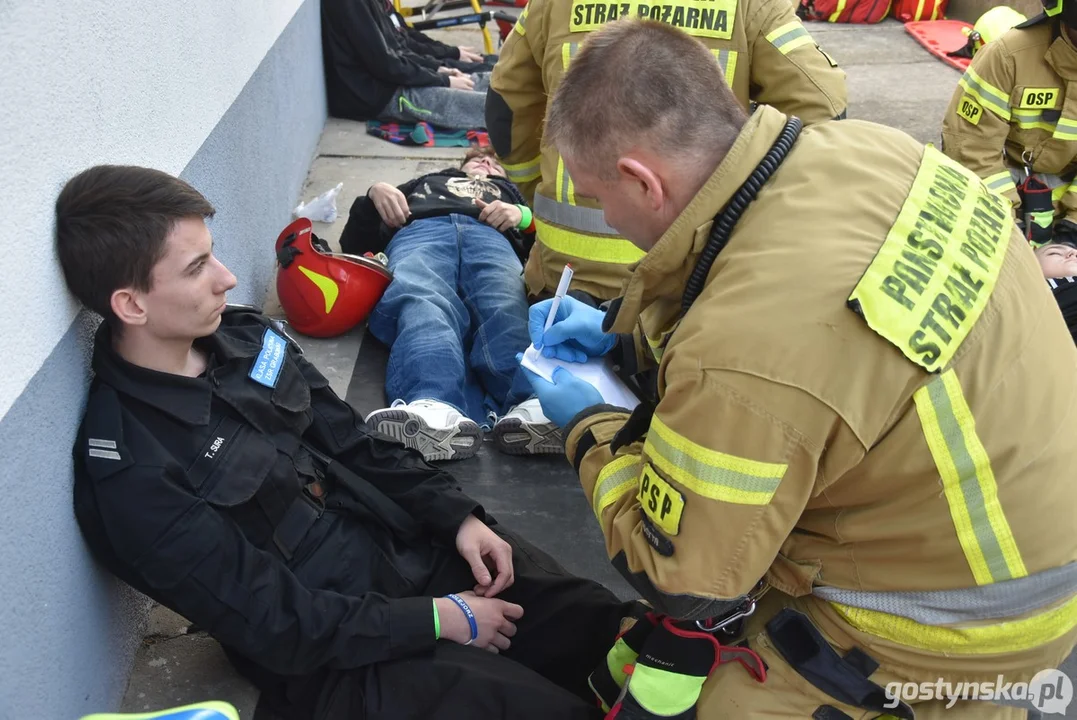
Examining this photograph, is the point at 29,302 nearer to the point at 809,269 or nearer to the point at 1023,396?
the point at 809,269

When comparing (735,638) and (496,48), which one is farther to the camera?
(496,48)

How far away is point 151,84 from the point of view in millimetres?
2361

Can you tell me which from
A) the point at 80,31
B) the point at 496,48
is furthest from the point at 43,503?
the point at 496,48

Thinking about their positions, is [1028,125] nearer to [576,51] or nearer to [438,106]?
[576,51]

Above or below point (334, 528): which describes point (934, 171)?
above

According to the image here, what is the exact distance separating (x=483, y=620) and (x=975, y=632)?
1.02m

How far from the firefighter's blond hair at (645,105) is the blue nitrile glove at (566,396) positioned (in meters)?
0.91

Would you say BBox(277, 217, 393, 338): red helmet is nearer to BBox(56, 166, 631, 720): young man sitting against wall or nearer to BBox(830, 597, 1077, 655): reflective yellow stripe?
BBox(56, 166, 631, 720): young man sitting against wall

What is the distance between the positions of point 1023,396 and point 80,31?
1.92 meters

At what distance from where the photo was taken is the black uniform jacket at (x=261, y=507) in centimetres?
181

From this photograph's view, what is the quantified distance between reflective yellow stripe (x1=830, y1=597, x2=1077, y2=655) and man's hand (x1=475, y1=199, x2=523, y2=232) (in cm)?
270

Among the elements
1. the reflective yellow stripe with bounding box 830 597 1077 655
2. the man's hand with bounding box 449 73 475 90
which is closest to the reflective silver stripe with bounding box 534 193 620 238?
the reflective yellow stripe with bounding box 830 597 1077 655

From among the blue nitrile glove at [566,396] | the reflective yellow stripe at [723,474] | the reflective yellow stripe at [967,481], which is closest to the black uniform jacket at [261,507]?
the blue nitrile glove at [566,396]

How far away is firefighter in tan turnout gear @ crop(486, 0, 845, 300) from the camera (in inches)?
117
